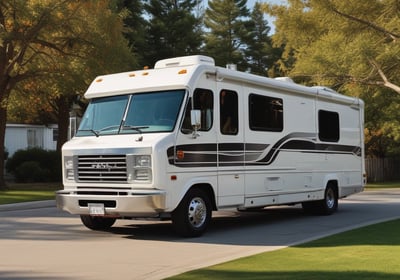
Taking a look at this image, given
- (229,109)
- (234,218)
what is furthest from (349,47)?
(229,109)

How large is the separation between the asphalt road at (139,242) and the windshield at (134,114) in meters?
2.10

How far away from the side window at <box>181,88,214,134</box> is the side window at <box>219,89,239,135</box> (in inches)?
13.2

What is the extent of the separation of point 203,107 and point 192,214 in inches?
81.6

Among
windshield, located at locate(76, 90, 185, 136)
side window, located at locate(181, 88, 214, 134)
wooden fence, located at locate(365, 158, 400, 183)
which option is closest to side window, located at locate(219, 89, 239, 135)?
side window, located at locate(181, 88, 214, 134)

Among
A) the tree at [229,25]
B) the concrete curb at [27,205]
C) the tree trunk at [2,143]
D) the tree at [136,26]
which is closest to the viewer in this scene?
the concrete curb at [27,205]

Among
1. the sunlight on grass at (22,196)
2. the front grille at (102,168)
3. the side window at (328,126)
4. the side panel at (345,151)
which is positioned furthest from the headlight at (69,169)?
the sunlight on grass at (22,196)

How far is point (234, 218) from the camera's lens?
15.4 m

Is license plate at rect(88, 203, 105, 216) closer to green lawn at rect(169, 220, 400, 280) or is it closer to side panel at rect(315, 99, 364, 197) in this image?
green lawn at rect(169, 220, 400, 280)

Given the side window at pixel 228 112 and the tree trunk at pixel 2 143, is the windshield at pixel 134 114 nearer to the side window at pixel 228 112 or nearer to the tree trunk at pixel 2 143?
the side window at pixel 228 112

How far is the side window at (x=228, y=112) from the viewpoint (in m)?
12.1

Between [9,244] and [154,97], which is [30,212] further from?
[154,97]

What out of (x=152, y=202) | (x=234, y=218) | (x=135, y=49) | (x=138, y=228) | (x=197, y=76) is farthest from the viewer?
(x=135, y=49)

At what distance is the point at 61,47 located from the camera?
1031 inches

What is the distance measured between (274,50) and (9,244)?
48535 millimetres
